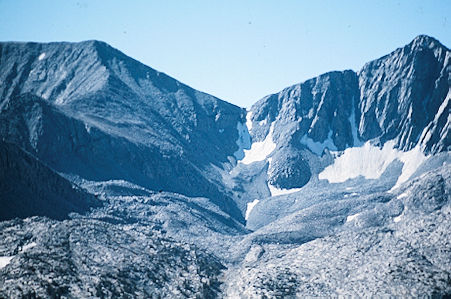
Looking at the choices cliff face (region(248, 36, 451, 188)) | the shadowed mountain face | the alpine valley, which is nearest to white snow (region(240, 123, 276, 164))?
the alpine valley

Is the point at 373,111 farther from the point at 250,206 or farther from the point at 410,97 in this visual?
the point at 250,206

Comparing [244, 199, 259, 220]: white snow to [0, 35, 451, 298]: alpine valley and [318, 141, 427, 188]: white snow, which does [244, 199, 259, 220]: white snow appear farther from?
[318, 141, 427, 188]: white snow

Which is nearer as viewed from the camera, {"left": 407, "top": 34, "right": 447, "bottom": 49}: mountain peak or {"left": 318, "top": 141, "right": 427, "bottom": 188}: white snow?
{"left": 318, "top": 141, "right": 427, "bottom": 188}: white snow

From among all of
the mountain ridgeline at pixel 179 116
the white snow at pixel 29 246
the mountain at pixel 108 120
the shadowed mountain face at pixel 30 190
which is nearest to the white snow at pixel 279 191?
the mountain ridgeline at pixel 179 116

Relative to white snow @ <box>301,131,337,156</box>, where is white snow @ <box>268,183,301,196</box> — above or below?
below

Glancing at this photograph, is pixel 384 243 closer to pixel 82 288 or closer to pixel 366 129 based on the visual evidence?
pixel 82 288

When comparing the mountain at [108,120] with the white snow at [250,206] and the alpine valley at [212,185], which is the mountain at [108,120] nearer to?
the alpine valley at [212,185]

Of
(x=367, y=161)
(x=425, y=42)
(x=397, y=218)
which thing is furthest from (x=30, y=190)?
(x=425, y=42)
